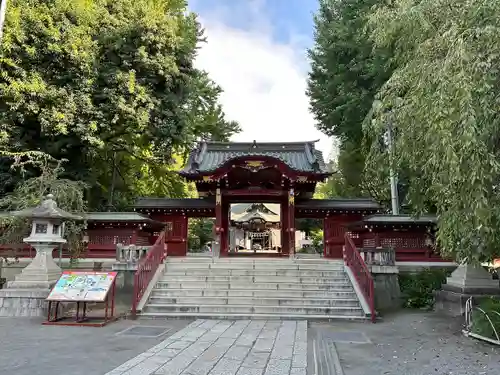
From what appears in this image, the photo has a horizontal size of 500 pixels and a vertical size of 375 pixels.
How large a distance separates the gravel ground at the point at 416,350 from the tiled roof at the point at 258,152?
25.9 feet

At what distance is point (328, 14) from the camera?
19766mm

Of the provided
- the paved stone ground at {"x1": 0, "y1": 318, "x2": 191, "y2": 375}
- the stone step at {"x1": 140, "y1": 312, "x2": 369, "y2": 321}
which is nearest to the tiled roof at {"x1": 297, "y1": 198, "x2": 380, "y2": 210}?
the stone step at {"x1": 140, "y1": 312, "x2": 369, "y2": 321}

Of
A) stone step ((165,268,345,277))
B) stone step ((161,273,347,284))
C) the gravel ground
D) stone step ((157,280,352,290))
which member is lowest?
the gravel ground

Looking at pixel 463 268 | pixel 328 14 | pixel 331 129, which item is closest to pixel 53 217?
pixel 463 268

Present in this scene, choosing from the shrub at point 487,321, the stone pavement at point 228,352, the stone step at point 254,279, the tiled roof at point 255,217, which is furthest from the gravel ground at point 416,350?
the tiled roof at point 255,217

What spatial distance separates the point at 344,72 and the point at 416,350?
43.0ft

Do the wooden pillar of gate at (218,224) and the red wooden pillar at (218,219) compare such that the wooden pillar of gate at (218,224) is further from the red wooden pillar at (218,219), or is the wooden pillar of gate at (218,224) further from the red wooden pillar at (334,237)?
the red wooden pillar at (334,237)

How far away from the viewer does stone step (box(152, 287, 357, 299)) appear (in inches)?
390

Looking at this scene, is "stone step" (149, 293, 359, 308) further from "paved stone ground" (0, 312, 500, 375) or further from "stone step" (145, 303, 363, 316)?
"paved stone ground" (0, 312, 500, 375)

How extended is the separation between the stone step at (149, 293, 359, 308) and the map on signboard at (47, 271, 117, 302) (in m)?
1.71

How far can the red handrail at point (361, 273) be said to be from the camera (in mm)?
8883

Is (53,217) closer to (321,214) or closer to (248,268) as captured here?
(248,268)

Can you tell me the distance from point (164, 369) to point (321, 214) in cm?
1081

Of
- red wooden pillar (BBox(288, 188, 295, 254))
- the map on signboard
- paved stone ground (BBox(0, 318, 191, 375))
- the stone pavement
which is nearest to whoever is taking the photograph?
the stone pavement
